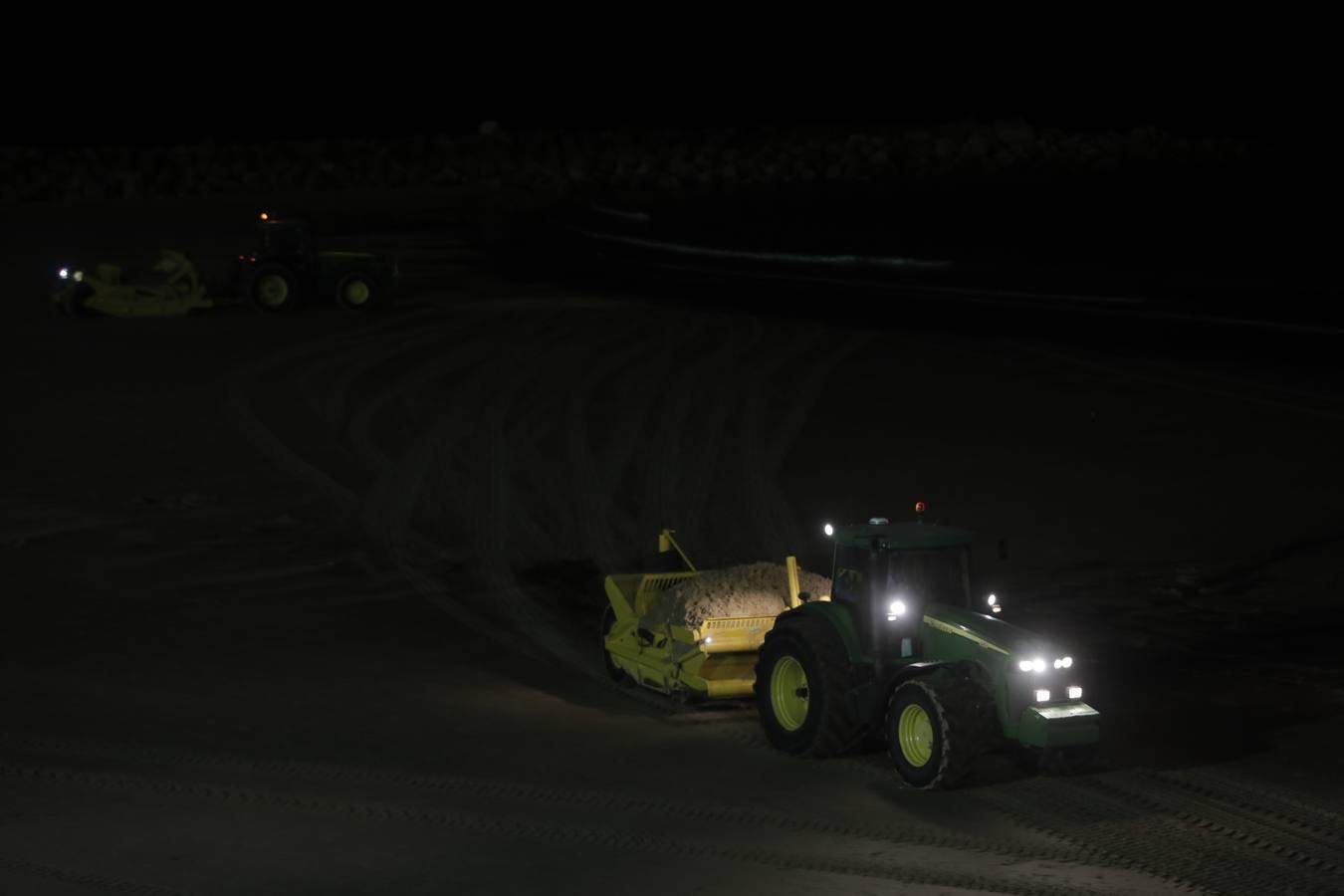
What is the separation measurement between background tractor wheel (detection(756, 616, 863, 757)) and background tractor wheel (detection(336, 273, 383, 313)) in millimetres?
21102

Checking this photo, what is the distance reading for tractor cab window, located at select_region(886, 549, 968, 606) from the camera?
10805mm

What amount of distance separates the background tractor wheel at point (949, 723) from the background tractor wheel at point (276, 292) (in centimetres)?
2249

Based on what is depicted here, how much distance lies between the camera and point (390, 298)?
32.0m

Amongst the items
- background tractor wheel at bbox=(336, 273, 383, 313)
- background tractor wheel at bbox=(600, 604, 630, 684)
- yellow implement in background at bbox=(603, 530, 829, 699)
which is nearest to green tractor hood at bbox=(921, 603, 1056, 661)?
yellow implement in background at bbox=(603, 530, 829, 699)

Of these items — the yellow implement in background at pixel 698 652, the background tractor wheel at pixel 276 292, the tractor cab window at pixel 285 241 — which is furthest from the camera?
the tractor cab window at pixel 285 241

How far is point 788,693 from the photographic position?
11.3 meters

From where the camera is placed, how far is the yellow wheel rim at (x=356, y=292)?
103 ft

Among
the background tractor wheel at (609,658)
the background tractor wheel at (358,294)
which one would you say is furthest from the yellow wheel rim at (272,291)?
the background tractor wheel at (609,658)

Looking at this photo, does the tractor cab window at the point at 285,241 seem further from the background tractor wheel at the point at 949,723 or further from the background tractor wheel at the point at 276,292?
the background tractor wheel at the point at 949,723

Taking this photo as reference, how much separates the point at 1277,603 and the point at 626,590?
5.57 meters

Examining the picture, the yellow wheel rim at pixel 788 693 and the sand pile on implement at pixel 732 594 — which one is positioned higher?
the sand pile on implement at pixel 732 594

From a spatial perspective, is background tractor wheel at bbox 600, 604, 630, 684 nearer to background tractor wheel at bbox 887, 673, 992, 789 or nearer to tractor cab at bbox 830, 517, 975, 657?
tractor cab at bbox 830, 517, 975, 657

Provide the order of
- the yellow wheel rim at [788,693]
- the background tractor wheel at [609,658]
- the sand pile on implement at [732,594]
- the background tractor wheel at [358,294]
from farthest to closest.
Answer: the background tractor wheel at [358,294] → the background tractor wheel at [609,658] → the sand pile on implement at [732,594] → the yellow wheel rim at [788,693]

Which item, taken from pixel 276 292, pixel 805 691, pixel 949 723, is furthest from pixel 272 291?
pixel 949 723
